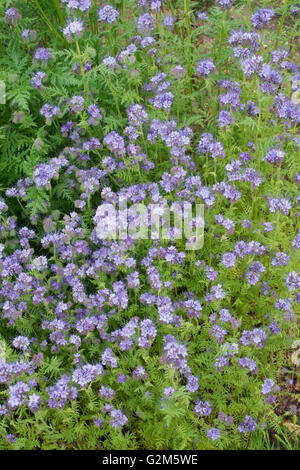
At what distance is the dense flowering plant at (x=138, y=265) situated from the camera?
313 centimetres

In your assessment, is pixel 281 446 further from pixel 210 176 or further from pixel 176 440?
pixel 210 176

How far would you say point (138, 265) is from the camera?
3.79 meters

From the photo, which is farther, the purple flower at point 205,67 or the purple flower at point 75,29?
the purple flower at point 205,67

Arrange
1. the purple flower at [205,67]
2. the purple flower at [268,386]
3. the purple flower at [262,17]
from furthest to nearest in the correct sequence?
the purple flower at [205,67], the purple flower at [262,17], the purple flower at [268,386]

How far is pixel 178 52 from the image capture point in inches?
197

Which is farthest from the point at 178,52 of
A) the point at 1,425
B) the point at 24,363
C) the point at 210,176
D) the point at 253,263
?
the point at 1,425

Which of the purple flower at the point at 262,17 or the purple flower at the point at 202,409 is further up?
the purple flower at the point at 262,17

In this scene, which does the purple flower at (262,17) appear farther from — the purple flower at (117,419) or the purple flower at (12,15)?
the purple flower at (117,419)

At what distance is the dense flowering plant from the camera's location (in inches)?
123

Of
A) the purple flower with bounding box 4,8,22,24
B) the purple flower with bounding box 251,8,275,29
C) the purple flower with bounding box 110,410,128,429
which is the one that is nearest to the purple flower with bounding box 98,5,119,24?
the purple flower with bounding box 4,8,22,24

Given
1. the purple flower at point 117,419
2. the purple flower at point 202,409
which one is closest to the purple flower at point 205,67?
the purple flower at point 202,409

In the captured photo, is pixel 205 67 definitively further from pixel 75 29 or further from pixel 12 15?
pixel 12 15

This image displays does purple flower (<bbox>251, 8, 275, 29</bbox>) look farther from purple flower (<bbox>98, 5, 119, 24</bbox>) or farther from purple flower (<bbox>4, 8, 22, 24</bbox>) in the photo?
purple flower (<bbox>4, 8, 22, 24</bbox>)
